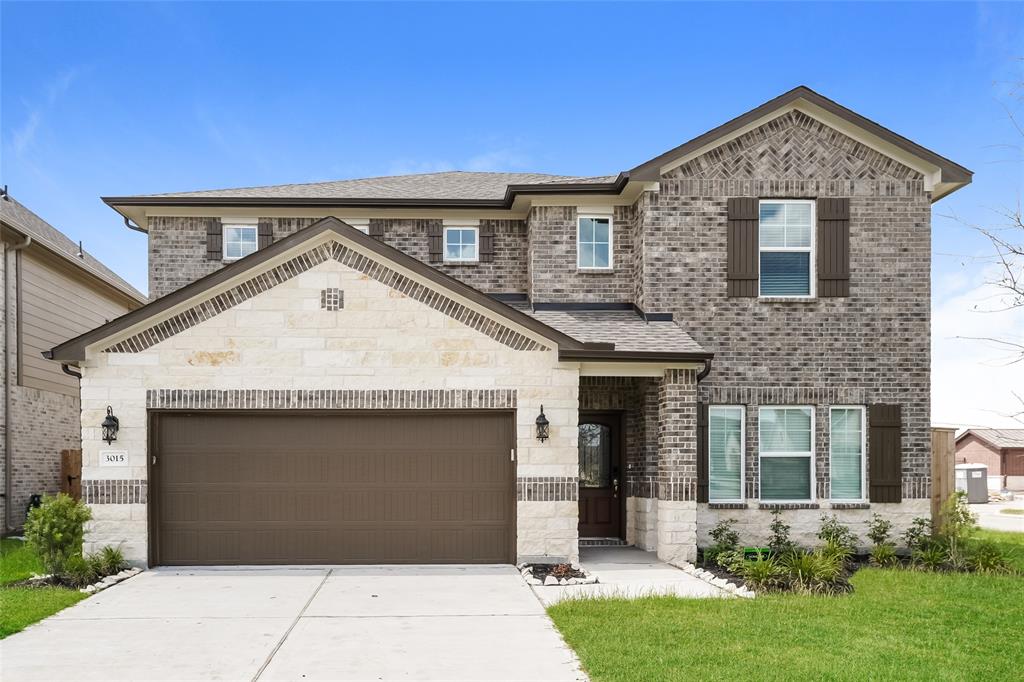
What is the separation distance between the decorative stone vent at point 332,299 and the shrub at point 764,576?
645 centimetres

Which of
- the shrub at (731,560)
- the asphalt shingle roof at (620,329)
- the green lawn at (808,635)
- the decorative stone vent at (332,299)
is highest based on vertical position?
the decorative stone vent at (332,299)

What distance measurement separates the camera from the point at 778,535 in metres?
13.4

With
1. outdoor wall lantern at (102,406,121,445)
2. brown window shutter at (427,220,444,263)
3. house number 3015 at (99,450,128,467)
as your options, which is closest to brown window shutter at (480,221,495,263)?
brown window shutter at (427,220,444,263)

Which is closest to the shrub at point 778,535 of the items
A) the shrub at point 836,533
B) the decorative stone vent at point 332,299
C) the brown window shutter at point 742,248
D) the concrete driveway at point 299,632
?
the shrub at point 836,533

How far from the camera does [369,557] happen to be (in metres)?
12.0

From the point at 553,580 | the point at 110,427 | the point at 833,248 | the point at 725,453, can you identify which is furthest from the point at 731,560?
the point at 110,427

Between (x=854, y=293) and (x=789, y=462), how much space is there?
2.99m

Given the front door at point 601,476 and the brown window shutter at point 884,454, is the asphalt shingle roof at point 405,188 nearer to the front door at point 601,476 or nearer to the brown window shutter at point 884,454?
the front door at point 601,476

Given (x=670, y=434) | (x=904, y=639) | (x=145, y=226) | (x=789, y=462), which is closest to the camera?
(x=904, y=639)

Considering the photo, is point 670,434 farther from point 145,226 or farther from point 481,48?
point 145,226

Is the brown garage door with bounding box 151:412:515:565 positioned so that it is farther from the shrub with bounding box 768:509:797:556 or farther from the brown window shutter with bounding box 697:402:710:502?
the shrub with bounding box 768:509:797:556

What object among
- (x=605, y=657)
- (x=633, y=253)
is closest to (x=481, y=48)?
(x=633, y=253)

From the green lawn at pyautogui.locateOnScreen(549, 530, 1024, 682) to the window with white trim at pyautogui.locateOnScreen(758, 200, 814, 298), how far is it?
5.21 meters

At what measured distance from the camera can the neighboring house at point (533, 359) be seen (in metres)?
11.8
